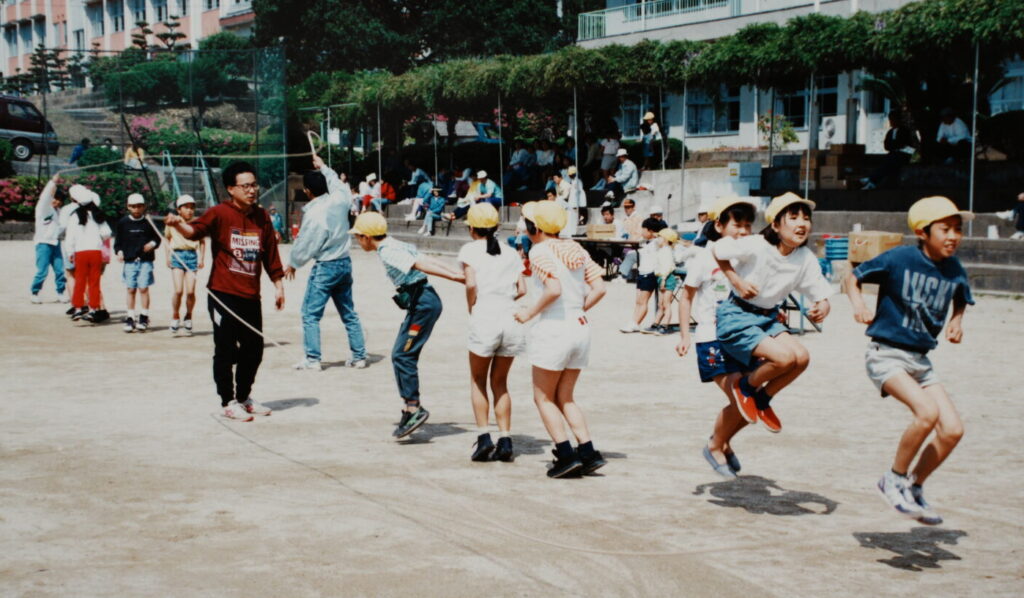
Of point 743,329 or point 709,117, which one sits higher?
point 709,117

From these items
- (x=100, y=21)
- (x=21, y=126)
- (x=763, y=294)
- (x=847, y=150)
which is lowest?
(x=763, y=294)

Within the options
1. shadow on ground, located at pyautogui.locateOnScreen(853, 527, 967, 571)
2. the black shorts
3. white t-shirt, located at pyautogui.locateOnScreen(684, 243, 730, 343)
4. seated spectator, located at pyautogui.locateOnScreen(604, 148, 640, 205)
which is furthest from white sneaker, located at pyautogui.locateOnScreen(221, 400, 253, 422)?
seated spectator, located at pyautogui.locateOnScreen(604, 148, 640, 205)

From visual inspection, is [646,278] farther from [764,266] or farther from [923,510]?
[923,510]

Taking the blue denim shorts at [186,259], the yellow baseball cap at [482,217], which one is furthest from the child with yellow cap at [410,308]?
the blue denim shorts at [186,259]

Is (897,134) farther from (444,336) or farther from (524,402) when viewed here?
(524,402)

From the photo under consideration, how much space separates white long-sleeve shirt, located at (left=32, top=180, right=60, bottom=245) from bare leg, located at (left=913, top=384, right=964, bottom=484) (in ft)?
44.1

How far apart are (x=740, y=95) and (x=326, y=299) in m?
29.9

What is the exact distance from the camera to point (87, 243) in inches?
555

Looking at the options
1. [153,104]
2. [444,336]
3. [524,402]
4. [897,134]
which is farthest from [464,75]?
[524,402]

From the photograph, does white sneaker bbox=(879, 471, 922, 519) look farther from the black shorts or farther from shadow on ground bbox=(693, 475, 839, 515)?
the black shorts

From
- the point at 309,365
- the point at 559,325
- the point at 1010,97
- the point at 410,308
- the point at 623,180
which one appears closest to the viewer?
the point at 559,325

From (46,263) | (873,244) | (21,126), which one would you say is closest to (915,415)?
(873,244)

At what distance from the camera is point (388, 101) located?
103 feet

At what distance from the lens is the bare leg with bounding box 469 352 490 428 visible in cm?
692
